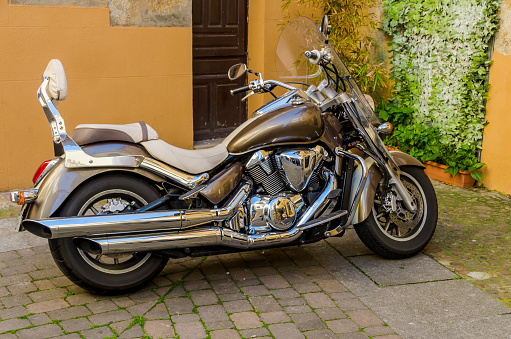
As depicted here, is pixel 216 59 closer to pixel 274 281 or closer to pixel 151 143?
pixel 151 143

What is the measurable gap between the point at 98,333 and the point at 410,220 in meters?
2.48

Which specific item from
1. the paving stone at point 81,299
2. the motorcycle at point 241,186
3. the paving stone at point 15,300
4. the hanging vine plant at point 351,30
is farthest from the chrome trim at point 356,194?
the hanging vine plant at point 351,30

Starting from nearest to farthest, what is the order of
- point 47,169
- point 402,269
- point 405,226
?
1. point 47,169
2. point 402,269
3. point 405,226

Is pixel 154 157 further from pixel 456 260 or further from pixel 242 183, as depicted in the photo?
pixel 456 260

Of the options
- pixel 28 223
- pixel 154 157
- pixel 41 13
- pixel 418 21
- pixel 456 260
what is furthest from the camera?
pixel 418 21

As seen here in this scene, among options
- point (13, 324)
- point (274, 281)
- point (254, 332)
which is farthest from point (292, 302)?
point (13, 324)

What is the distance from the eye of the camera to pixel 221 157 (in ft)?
14.5

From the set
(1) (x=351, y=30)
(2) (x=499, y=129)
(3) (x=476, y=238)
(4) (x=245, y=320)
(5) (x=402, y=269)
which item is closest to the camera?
(4) (x=245, y=320)

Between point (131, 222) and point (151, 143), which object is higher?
point (151, 143)

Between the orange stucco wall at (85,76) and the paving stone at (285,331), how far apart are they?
3593 mm

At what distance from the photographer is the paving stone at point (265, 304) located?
13.9ft

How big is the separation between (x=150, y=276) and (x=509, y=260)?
274 cm

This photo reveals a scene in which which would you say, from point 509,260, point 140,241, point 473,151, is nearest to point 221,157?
point 140,241

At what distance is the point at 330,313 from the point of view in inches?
165
